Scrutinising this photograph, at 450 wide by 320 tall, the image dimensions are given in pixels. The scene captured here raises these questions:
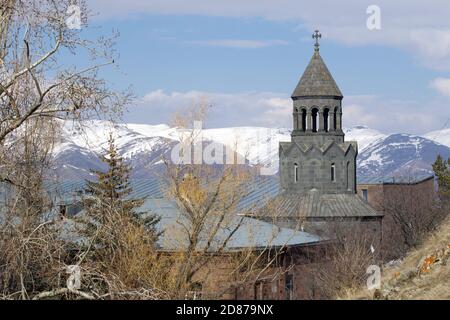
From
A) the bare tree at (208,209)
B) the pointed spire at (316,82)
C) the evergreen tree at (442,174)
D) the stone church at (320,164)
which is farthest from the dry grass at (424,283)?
the evergreen tree at (442,174)

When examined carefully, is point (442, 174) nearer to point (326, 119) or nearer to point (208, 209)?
point (326, 119)

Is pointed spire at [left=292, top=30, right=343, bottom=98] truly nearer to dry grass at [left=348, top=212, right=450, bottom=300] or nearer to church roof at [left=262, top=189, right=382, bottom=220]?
church roof at [left=262, top=189, right=382, bottom=220]

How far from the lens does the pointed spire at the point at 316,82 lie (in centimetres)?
6341

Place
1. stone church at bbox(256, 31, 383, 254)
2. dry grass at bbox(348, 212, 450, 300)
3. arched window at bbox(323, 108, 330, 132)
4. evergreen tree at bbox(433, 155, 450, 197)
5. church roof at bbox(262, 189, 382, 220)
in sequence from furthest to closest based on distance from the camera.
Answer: evergreen tree at bbox(433, 155, 450, 197)
arched window at bbox(323, 108, 330, 132)
stone church at bbox(256, 31, 383, 254)
church roof at bbox(262, 189, 382, 220)
dry grass at bbox(348, 212, 450, 300)

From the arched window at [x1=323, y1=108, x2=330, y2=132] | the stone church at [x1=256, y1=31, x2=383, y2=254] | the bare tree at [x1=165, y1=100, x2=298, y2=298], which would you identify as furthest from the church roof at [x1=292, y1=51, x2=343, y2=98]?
the bare tree at [x1=165, y1=100, x2=298, y2=298]

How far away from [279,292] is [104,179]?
11482mm

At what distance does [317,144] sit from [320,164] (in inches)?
60.4

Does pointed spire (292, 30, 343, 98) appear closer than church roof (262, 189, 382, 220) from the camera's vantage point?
No

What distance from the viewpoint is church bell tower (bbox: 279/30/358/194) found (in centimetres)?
6369

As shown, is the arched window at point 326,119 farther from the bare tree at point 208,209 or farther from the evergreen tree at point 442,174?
the bare tree at point 208,209

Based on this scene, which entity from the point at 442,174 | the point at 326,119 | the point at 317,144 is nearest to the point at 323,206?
the point at 317,144
